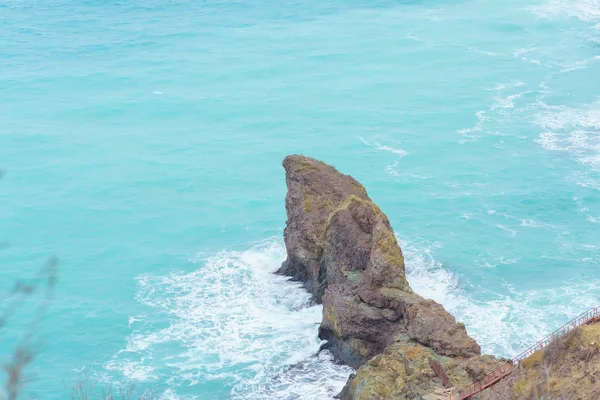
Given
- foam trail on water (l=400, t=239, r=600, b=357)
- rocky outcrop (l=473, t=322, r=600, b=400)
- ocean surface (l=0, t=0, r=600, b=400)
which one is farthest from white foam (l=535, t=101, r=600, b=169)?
rocky outcrop (l=473, t=322, r=600, b=400)

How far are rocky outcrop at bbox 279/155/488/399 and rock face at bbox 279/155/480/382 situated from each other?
39 millimetres

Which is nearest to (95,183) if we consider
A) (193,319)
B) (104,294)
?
(104,294)

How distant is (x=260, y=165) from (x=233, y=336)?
25.2 m

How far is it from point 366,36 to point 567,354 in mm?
72896

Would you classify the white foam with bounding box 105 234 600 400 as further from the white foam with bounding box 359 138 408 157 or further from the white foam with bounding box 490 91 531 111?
the white foam with bounding box 490 91 531 111

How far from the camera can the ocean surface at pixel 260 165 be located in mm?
44250

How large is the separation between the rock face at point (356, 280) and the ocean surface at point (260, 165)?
7.32 feet

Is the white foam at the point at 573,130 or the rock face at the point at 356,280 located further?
the white foam at the point at 573,130

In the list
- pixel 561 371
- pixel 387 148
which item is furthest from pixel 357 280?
pixel 387 148

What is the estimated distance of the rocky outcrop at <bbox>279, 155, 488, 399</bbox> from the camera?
33.2 meters

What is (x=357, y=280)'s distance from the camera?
39.5m

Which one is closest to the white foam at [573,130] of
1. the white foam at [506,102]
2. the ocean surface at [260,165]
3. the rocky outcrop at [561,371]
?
the ocean surface at [260,165]

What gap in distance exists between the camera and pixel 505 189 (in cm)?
6072

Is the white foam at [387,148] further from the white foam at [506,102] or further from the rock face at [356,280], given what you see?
the rock face at [356,280]
